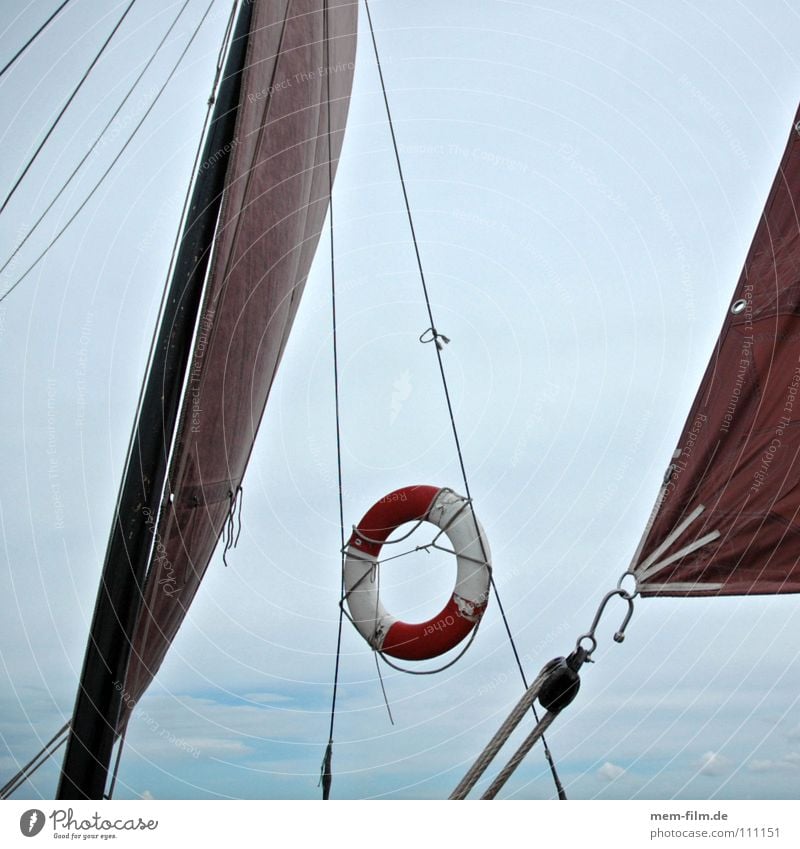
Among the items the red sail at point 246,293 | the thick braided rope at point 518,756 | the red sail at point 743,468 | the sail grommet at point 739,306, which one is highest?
the red sail at point 246,293

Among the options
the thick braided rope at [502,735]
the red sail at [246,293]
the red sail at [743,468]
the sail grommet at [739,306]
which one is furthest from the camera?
the red sail at [246,293]

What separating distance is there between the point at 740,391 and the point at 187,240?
2.42 metres

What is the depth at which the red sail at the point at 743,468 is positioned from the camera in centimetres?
336

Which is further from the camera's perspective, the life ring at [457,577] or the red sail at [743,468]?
the life ring at [457,577]

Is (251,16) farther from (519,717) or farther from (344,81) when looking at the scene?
(519,717)

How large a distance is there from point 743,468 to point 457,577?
136cm

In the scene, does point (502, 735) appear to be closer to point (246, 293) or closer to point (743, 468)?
point (743, 468)

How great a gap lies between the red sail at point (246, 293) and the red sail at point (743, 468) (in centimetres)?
198

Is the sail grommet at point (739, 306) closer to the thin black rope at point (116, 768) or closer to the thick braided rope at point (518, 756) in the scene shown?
the thick braided rope at point (518, 756)

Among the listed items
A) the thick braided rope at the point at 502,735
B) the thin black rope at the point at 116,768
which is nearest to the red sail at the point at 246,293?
the thin black rope at the point at 116,768

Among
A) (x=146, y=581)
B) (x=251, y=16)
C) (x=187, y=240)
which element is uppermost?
(x=251, y=16)

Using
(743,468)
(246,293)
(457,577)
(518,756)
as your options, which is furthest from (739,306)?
(246,293)
